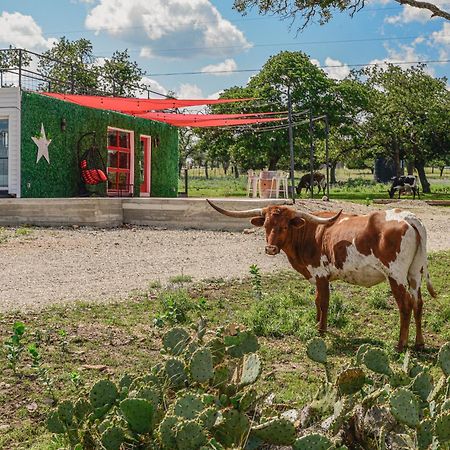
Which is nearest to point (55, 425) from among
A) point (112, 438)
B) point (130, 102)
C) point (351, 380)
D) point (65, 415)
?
point (65, 415)

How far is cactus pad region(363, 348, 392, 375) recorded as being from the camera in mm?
2699

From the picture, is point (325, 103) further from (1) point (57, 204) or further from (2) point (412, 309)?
(2) point (412, 309)

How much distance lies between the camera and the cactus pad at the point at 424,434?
7.11ft

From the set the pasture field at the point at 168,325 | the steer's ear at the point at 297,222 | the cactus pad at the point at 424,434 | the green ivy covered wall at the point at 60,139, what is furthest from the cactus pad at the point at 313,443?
the green ivy covered wall at the point at 60,139

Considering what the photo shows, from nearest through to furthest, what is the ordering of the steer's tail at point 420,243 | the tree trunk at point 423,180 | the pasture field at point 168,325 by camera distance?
1. the pasture field at point 168,325
2. the steer's tail at point 420,243
3. the tree trunk at point 423,180

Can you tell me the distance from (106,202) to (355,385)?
12398mm

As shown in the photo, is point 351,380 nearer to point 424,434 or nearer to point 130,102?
point 424,434

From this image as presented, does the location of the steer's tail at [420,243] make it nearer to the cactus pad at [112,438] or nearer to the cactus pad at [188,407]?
the cactus pad at [188,407]

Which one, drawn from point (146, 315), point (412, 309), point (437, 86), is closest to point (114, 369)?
point (146, 315)

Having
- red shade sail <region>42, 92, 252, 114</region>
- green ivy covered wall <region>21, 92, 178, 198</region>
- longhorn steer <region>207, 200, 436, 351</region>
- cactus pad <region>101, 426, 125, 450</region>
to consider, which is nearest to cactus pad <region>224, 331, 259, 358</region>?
cactus pad <region>101, 426, 125, 450</region>

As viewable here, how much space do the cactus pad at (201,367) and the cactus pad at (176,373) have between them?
12cm

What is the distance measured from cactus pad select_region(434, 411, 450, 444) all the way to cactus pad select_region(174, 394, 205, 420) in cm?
74

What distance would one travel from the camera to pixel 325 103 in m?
38.3

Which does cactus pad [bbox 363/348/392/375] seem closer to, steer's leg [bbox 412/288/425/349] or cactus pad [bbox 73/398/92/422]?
cactus pad [bbox 73/398/92/422]
